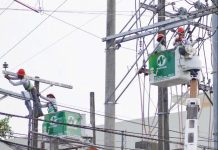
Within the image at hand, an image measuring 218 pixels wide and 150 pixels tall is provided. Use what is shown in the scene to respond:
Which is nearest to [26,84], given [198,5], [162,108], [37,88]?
[37,88]

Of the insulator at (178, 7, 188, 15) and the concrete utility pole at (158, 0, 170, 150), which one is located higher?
the insulator at (178, 7, 188, 15)

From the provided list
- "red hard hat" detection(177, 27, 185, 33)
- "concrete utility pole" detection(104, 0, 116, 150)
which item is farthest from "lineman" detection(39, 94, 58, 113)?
"red hard hat" detection(177, 27, 185, 33)

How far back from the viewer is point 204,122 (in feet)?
95.8

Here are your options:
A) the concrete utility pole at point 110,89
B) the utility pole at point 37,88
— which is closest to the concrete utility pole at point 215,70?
the concrete utility pole at point 110,89

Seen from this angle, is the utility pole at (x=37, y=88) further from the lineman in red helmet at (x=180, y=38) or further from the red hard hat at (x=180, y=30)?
the red hard hat at (x=180, y=30)

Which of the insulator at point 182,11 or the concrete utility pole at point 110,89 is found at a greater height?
the insulator at point 182,11

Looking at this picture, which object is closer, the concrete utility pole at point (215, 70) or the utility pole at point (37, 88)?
the concrete utility pole at point (215, 70)

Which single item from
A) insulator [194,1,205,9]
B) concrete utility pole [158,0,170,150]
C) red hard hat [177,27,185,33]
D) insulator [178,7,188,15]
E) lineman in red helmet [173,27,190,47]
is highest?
insulator [194,1,205,9]

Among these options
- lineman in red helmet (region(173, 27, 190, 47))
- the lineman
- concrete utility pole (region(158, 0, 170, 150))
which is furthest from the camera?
concrete utility pole (region(158, 0, 170, 150))

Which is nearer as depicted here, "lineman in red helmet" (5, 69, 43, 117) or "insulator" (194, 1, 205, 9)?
"insulator" (194, 1, 205, 9)

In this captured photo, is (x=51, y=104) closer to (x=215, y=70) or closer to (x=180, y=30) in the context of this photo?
(x=180, y=30)

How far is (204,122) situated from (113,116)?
14.6 metres

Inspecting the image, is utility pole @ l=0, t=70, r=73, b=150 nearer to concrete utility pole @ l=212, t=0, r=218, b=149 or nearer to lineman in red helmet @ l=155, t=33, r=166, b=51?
lineman in red helmet @ l=155, t=33, r=166, b=51

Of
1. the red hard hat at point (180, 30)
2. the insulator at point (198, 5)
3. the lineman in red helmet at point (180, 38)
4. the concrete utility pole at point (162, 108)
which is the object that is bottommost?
the concrete utility pole at point (162, 108)
